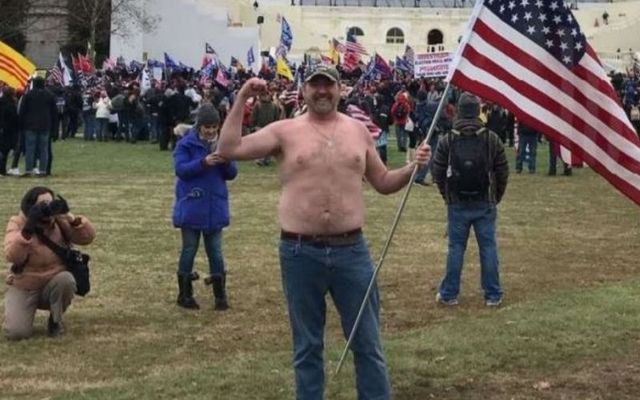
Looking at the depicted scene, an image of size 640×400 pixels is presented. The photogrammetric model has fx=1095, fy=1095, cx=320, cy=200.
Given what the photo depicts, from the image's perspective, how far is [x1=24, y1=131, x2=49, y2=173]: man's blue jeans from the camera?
19844 mm

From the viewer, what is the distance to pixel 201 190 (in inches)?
355

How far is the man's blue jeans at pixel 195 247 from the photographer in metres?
9.16

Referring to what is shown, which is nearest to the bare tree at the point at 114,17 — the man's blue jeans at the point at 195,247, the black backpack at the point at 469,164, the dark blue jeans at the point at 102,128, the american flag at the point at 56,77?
the american flag at the point at 56,77

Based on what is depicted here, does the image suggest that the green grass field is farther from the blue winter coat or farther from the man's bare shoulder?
the man's bare shoulder

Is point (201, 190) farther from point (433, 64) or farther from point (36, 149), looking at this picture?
point (433, 64)

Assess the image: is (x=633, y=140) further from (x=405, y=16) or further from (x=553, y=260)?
(x=405, y=16)

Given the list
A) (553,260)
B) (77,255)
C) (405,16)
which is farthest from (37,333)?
(405,16)

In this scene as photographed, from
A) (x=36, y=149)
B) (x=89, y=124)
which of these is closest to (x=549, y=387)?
(x=36, y=149)

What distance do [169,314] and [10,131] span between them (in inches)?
499

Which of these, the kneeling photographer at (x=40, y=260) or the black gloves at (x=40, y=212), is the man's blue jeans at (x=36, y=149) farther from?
the black gloves at (x=40, y=212)

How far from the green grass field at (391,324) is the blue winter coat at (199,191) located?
794mm

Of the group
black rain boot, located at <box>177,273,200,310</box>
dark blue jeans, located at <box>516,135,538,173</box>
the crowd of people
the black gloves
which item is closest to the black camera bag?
the black gloves

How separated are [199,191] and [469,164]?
7.43 ft

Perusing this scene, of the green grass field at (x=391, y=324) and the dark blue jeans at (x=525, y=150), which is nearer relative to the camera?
the green grass field at (x=391, y=324)
